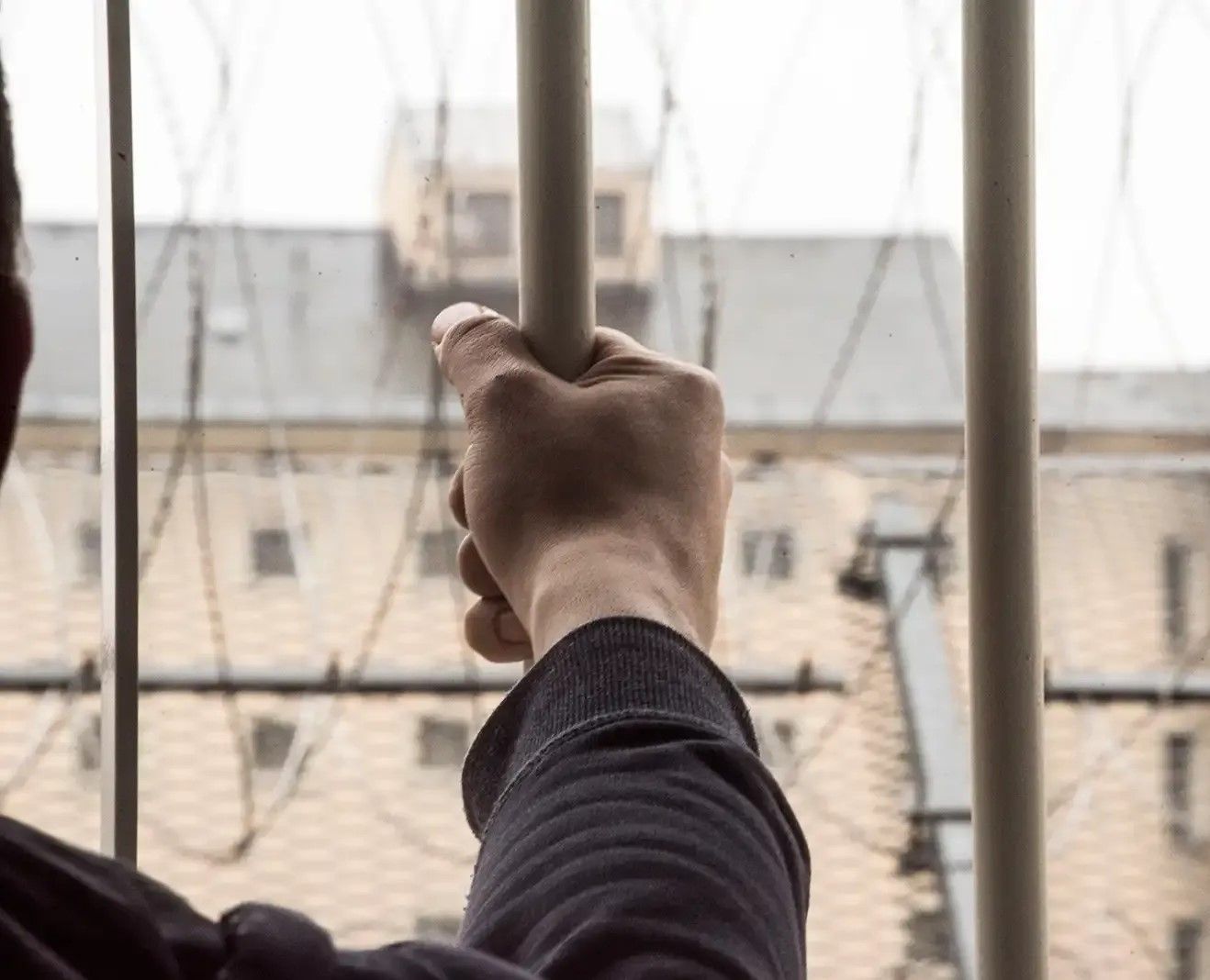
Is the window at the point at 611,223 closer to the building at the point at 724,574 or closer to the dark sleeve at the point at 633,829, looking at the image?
the building at the point at 724,574

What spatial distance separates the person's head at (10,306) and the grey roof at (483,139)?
0.39 m

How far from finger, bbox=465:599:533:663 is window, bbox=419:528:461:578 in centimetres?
19

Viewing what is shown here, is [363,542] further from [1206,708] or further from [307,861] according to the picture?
[1206,708]

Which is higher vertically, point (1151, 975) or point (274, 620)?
point (274, 620)

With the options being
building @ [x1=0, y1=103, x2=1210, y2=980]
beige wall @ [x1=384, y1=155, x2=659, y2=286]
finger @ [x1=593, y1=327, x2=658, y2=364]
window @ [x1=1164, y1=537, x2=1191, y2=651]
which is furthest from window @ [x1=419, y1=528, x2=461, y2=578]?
window @ [x1=1164, y1=537, x2=1191, y2=651]

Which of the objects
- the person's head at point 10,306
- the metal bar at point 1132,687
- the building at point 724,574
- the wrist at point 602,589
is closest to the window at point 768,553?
the building at point 724,574

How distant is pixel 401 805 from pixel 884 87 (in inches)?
16.5

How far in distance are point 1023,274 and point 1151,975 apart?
1.19ft

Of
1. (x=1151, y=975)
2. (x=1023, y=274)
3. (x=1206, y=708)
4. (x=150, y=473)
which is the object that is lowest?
(x=1151, y=975)

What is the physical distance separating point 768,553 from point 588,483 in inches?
10.5

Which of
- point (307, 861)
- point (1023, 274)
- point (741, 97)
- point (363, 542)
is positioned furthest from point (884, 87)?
point (307, 861)

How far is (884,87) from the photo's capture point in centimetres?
65

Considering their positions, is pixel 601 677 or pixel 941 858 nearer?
pixel 601 677

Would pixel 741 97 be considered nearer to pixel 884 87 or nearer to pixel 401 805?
pixel 884 87
